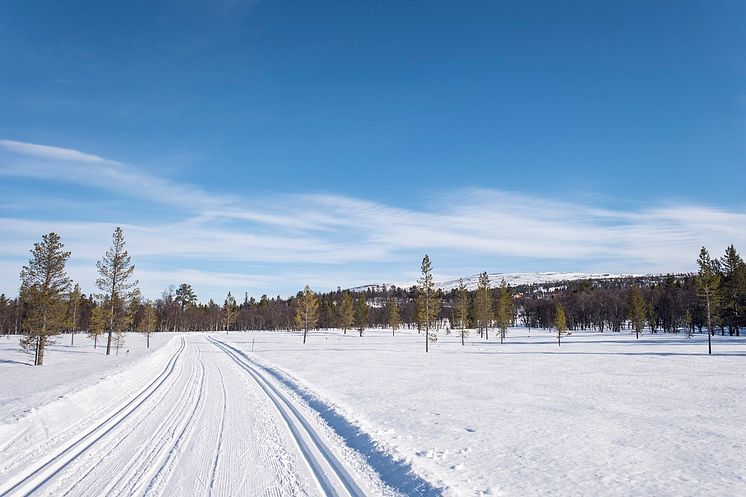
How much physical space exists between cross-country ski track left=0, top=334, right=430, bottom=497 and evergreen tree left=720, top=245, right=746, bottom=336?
8445 centimetres

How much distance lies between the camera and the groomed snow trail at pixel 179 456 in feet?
21.5

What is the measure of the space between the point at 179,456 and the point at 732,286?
301ft

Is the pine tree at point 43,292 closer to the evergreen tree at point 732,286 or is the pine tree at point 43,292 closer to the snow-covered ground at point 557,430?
the snow-covered ground at point 557,430

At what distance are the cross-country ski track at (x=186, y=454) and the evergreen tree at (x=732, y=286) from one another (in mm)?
84452

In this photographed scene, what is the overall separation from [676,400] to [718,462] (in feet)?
32.3

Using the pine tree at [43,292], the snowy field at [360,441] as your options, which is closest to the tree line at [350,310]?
the pine tree at [43,292]

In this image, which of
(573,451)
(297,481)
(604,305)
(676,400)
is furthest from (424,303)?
(604,305)

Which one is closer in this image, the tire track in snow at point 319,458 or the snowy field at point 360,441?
the tire track in snow at point 319,458

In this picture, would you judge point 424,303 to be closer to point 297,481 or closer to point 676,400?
point 676,400

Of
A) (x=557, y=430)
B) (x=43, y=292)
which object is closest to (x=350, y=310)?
(x=43, y=292)

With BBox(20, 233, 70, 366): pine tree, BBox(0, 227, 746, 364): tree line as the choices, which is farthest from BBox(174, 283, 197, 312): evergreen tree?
BBox(20, 233, 70, 366): pine tree

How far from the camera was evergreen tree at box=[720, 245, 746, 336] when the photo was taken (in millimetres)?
70688

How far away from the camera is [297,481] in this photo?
22.6 ft

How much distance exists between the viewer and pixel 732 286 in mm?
72750
